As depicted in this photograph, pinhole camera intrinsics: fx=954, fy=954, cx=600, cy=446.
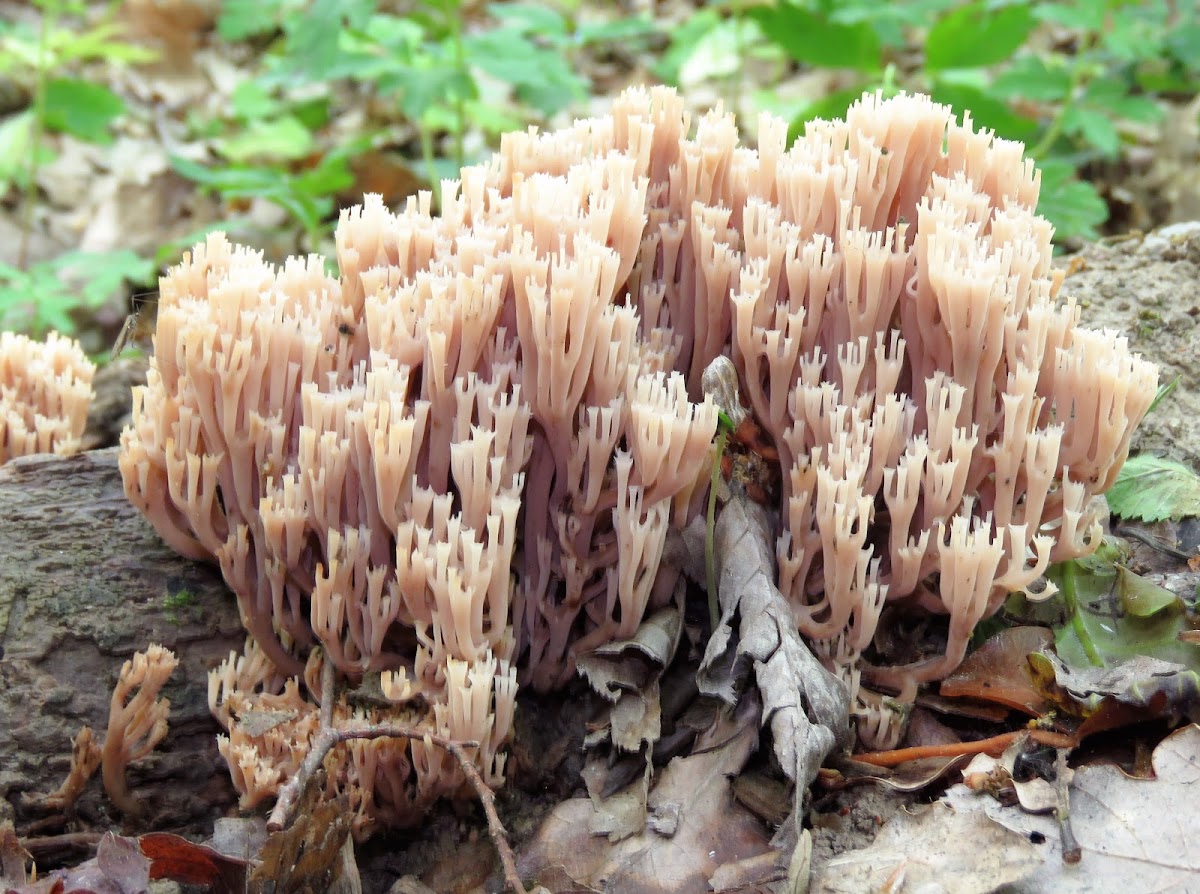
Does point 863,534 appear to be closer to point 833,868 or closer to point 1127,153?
point 833,868

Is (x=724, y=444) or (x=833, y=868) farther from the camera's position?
(x=724, y=444)

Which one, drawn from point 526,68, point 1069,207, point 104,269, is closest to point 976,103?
point 1069,207

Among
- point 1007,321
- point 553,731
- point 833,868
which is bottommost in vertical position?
point 553,731

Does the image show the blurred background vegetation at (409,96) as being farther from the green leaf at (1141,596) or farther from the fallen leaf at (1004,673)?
the fallen leaf at (1004,673)

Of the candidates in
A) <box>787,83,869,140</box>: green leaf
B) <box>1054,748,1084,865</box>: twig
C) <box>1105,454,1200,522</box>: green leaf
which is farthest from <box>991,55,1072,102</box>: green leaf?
<box>1054,748,1084,865</box>: twig

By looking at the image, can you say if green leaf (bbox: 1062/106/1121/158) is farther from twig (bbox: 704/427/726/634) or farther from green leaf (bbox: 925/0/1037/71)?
twig (bbox: 704/427/726/634)

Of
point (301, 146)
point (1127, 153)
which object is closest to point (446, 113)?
point (301, 146)

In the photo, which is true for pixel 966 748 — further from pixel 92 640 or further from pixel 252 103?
pixel 252 103
